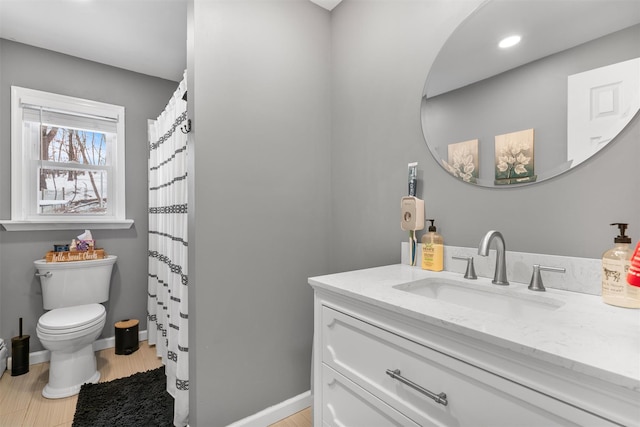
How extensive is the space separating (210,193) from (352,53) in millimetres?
1139

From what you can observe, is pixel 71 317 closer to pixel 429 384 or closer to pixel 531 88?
pixel 429 384

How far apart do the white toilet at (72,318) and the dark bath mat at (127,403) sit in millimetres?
126

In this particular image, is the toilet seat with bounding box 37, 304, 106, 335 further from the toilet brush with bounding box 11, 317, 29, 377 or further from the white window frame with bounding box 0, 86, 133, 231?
the white window frame with bounding box 0, 86, 133, 231

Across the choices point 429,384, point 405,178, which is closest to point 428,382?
point 429,384

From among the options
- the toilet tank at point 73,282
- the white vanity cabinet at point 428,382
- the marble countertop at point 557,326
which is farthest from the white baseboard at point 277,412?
the toilet tank at point 73,282

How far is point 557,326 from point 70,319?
98.1 inches

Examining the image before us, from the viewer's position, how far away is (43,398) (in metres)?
1.80

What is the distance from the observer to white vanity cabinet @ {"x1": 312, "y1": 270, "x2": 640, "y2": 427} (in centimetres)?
48

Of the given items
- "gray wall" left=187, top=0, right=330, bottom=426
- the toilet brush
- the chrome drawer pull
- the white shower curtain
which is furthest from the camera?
the toilet brush

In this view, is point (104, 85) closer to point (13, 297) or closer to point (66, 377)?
point (13, 297)

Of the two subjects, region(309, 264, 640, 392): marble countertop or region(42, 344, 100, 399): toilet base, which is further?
region(42, 344, 100, 399): toilet base

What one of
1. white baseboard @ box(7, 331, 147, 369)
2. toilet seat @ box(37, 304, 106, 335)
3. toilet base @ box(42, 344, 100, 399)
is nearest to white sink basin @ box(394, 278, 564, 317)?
toilet seat @ box(37, 304, 106, 335)

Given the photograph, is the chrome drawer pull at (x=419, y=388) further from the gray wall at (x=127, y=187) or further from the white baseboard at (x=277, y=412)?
the gray wall at (x=127, y=187)

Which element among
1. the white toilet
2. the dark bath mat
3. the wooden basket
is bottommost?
the dark bath mat
